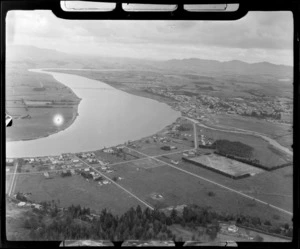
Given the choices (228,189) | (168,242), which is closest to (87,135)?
(168,242)

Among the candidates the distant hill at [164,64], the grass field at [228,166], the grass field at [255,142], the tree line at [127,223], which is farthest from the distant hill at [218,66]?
the tree line at [127,223]

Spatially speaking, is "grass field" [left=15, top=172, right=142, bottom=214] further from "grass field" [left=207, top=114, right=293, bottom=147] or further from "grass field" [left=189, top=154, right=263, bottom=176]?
"grass field" [left=207, top=114, right=293, bottom=147]

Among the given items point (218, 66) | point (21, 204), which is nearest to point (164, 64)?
point (218, 66)

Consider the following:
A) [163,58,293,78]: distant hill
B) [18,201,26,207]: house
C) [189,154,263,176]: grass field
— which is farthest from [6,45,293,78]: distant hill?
[18,201,26,207]: house

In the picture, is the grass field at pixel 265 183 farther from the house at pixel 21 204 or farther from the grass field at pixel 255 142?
the house at pixel 21 204

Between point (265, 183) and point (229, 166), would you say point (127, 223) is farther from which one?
point (265, 183)

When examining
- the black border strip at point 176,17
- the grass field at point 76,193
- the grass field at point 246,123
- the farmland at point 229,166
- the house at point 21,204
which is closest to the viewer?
the black border strip at point 176,17
